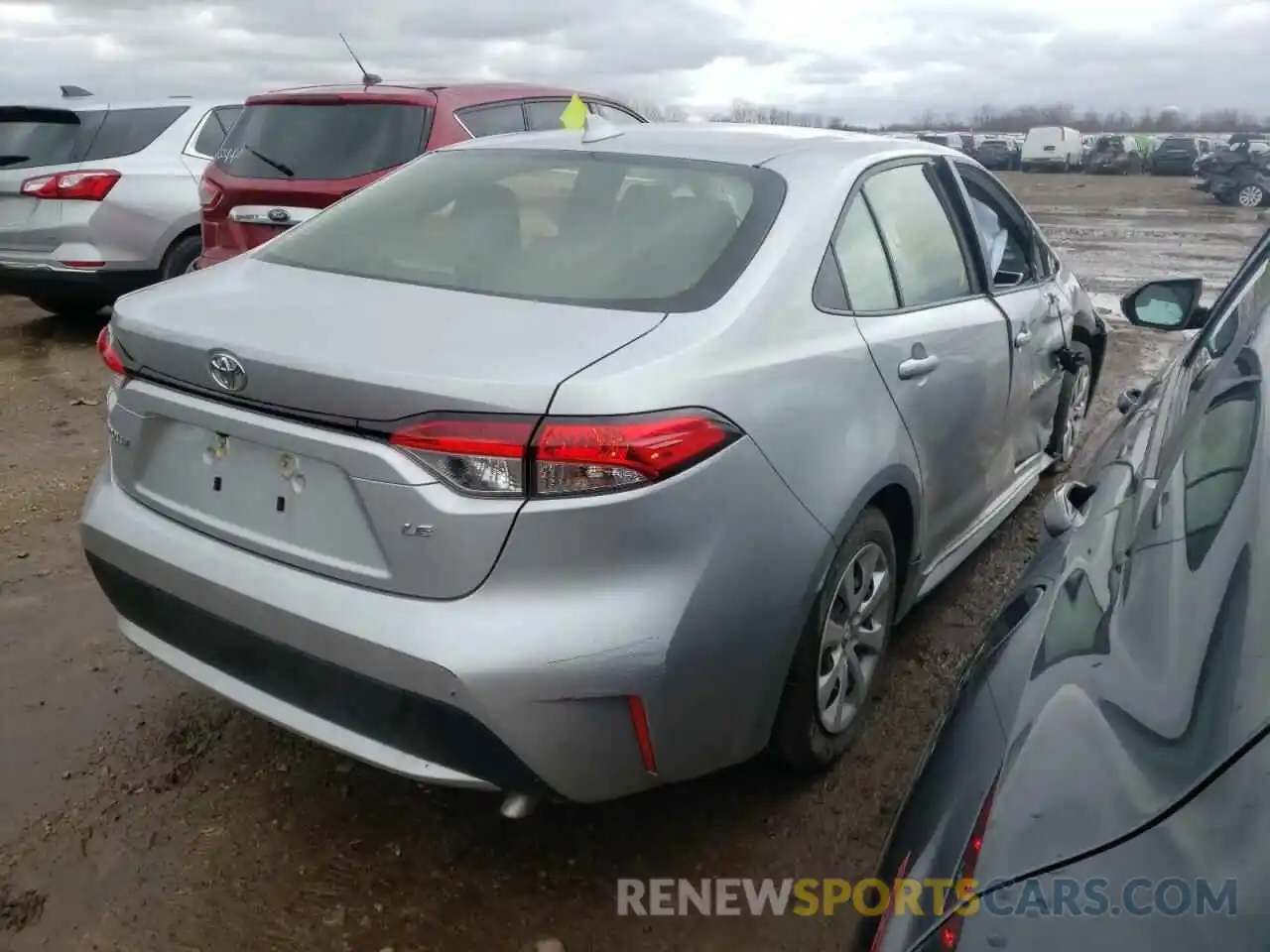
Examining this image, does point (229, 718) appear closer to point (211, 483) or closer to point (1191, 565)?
point (211, 483)

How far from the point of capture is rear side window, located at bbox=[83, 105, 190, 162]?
24.0ft

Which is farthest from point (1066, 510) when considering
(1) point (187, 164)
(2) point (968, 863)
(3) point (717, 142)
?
(1) point (187, 164)

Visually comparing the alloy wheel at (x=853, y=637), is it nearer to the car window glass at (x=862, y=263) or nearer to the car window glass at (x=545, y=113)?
the car window glass at (x=862, y=263)

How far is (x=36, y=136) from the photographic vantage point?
734 centimetres

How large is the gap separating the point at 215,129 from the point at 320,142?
2921 mm

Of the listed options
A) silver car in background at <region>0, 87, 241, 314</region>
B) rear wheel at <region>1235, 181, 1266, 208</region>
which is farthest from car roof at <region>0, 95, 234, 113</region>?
rear wheel at <region>1235, 181, 1266, 208</region>

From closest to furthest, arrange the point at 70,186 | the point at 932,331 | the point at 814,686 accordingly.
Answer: the point at 814,686 → the point at 932,331 → the point at 70,186

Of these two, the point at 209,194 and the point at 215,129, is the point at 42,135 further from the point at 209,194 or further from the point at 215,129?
the point at 209,194

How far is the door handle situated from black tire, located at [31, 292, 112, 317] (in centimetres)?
635

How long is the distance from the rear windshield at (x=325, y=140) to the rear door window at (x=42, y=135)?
2.19 metres

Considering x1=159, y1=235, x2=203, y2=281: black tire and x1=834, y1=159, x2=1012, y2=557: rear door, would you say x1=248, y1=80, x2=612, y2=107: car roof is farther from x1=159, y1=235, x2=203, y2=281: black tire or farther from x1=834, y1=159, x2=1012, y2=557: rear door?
x1=834, y1=159, x2=1012, y2=557: rear door

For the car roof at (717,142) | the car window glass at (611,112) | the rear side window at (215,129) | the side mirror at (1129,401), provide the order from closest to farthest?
the car roof at (717,142)
the side mirror at (1129,401)
the car window glass at (611,112)
the rear side window at (215,129)

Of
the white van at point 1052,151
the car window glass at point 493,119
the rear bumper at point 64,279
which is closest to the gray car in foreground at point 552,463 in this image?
the car window glass at point 493,119

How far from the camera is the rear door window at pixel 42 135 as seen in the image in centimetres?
724
